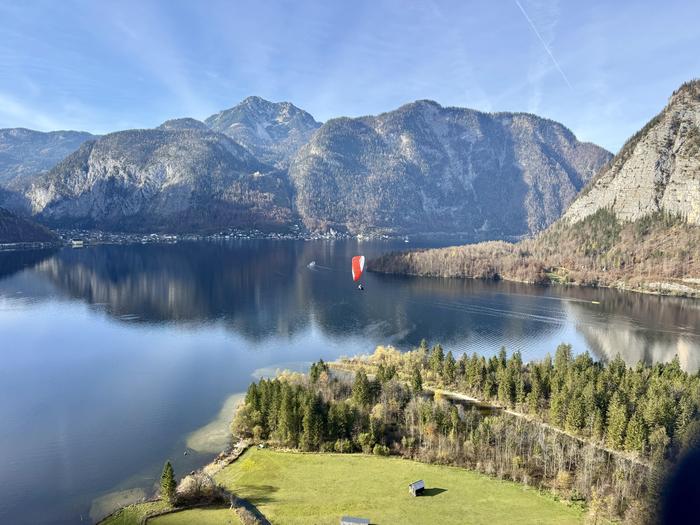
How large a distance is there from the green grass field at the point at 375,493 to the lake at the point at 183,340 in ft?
35.4

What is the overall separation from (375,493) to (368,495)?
28.4 inches

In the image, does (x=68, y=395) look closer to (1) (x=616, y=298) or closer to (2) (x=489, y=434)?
(2) (x=489, y=434)

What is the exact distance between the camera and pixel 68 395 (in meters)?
71.9

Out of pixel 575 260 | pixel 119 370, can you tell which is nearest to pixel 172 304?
pixel 119 370

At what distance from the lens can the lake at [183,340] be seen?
175 feet

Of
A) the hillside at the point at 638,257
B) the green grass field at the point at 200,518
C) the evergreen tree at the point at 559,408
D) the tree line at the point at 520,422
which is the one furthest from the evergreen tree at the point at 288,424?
the hillside at the point at 638,257

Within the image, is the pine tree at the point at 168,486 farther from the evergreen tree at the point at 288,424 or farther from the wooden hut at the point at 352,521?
the wooden hut at the point at 352,521

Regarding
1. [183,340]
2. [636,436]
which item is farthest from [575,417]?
[183,340]

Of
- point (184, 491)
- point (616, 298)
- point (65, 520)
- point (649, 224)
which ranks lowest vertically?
point (65, 520)

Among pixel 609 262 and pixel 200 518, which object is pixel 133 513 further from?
pixel 609 262

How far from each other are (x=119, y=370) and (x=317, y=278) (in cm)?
9501

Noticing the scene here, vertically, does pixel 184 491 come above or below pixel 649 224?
below

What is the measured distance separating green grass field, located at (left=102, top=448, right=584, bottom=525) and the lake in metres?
8.89

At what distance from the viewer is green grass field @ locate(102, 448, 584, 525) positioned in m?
41.0
